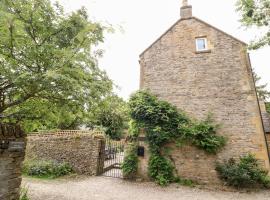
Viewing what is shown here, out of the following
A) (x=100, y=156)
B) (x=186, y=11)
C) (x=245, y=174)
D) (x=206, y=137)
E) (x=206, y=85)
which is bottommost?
(x=245, y=174)

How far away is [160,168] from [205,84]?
553 cm

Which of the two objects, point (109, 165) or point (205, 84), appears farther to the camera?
point (109, 165)

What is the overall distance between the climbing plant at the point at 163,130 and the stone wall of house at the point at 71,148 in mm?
3007

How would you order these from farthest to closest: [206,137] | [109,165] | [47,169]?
[109,165]
[47,169]
[206,137]

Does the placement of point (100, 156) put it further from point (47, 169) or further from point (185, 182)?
point (185, 182)

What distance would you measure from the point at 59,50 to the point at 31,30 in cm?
97

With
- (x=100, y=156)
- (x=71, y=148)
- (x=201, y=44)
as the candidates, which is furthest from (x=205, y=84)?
(x=71, y=148)

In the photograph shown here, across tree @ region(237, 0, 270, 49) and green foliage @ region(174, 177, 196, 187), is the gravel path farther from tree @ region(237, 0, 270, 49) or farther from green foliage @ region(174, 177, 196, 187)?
tree @ region(237, 0, 270, 49)

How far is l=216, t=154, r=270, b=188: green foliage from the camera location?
937cm

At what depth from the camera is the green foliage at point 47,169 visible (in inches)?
468

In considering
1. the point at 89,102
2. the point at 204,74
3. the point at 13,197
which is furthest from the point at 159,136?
the point at 13,197

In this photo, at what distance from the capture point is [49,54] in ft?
15.4

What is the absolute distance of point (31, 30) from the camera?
187 inches

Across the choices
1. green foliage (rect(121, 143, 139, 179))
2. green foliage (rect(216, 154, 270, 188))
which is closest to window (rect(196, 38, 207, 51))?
green foliage (rect(216, 154, 270, 188))
